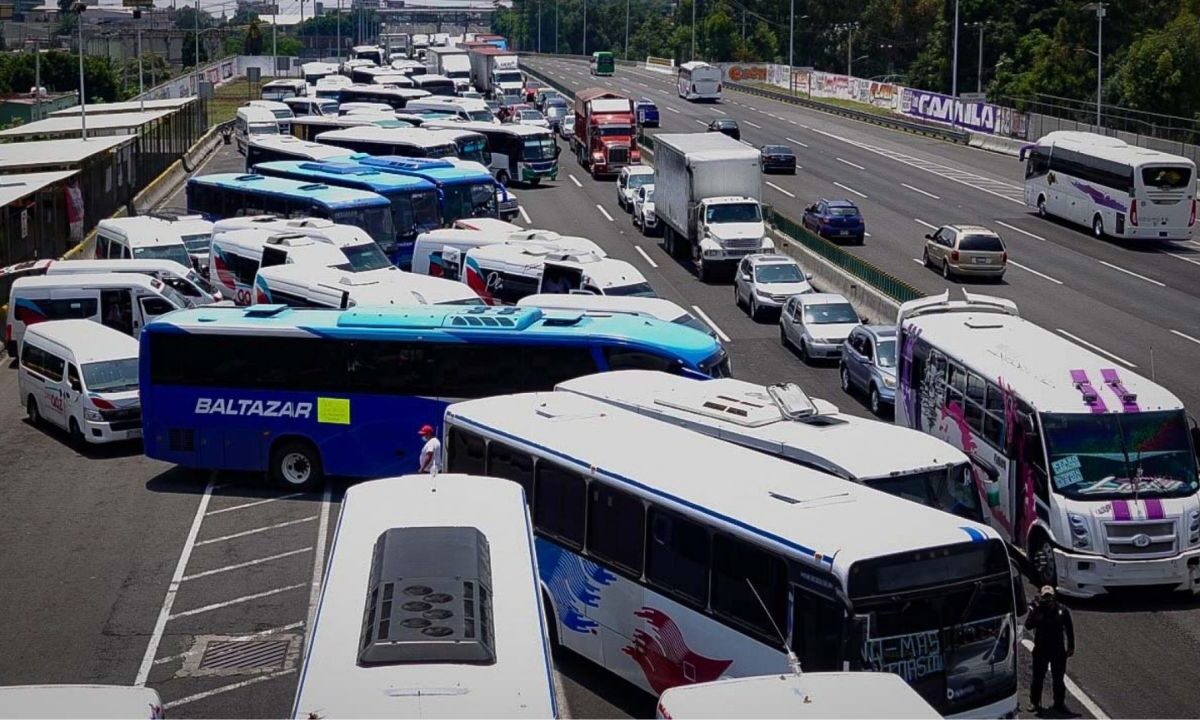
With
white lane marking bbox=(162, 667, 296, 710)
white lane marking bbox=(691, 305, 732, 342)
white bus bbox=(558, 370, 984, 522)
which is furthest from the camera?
white lane marking bbox=(691, 305, 732, 342)

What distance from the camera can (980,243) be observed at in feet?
136

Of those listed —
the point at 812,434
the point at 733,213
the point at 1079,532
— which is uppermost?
the point at 733,213

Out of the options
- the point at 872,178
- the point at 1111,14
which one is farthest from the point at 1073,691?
the point at 1111,14

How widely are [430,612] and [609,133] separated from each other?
54279 millimetres

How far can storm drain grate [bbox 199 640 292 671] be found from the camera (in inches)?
634

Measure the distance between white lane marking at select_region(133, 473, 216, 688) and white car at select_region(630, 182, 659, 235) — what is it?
91.7ft

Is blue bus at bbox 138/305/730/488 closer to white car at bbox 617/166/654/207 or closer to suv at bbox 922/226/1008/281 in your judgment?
suv at bbox 922/226/1008/281

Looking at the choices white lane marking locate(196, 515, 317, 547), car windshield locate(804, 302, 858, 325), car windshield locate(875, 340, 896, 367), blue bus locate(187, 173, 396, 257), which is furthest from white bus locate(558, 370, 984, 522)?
blue bus locate(187, 173, 396, 257)

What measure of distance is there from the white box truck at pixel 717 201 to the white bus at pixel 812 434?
73.7 feet

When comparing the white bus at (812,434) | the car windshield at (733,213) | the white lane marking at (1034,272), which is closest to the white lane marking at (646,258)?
the car windshield at (733,213)

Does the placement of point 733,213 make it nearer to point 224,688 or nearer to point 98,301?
point 98,301

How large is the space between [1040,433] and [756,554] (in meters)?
6.71

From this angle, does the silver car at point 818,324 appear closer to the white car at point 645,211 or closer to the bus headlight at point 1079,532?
the bus headlight at point 1079,532

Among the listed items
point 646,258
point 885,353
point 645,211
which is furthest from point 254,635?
point 645,211
